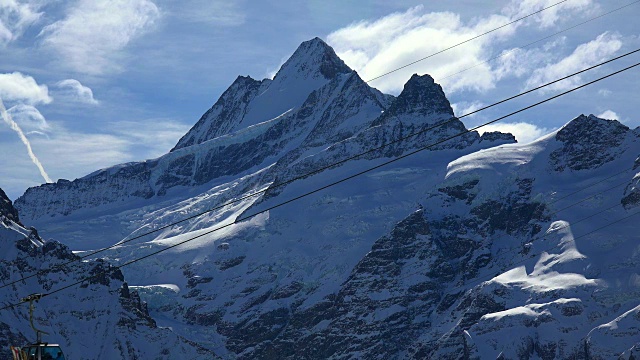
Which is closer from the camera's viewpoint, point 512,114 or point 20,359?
point 20,359

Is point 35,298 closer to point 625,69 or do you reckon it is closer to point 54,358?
point 54,358

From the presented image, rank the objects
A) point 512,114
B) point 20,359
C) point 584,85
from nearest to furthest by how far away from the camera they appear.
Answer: point 20,359
point 584,85
point 512,114

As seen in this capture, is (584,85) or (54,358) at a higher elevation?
(584,85)

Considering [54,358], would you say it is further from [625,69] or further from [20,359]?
[625,69]

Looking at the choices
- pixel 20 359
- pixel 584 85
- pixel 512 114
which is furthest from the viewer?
pixel 512 114

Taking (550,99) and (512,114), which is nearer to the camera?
(550,99)

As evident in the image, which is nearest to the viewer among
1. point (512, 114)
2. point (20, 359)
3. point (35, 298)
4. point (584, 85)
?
point (20, 359)

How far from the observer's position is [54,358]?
48.4m

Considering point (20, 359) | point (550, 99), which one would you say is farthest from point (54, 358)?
point (550, 99)

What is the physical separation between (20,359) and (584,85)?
28015 mm

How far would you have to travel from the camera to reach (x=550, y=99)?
59.4 metres

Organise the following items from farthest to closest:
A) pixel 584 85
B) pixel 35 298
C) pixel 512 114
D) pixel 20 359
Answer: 1. pixel 512 114
2. pixel 584 85
3. pixel 35 298
4. pixel 20 359

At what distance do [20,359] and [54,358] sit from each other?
156cm

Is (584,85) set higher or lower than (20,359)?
higher
